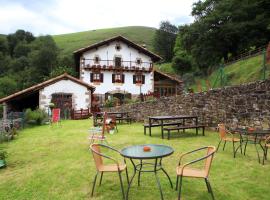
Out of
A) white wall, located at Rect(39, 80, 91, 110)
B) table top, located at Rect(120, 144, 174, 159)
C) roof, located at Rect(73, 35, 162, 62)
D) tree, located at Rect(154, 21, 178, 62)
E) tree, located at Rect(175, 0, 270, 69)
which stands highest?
tree, located at Rect(154, 21, 178, 62)

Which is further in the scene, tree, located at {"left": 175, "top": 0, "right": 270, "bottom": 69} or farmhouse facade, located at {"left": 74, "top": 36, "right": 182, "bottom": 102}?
tree, located at {"left": 175, "top": 0, "right": 270, "bottom": 69}

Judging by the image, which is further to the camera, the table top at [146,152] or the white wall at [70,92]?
the white wall at [70,92]

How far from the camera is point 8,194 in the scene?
494 centimetres

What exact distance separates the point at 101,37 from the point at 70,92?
66.7 metres

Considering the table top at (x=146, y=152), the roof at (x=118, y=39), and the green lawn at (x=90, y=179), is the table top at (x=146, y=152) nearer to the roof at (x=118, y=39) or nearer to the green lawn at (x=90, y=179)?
the green lawn at (x=90, y=179)

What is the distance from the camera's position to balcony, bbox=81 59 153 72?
31312mm

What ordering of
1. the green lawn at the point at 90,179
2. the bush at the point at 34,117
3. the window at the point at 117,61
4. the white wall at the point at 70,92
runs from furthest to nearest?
the window at the point at 117,61
the white wall at the point at 70,92
the bush at the point at 34,117
the green lawn at the point at 90,179

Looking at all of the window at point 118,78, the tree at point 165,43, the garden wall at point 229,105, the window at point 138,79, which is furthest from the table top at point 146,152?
the tree at point 165,43

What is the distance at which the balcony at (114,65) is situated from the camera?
3131cm

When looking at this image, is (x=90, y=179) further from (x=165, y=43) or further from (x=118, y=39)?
(x=165, y=43)

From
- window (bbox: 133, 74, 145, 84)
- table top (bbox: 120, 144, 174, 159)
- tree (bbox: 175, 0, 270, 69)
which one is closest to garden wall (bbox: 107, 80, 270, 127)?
table top (bbox: 120, 144, 174, 159)

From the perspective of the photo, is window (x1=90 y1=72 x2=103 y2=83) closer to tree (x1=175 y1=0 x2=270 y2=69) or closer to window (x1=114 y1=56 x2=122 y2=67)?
window (x1=114 y1=56 x2=122 y2=67)

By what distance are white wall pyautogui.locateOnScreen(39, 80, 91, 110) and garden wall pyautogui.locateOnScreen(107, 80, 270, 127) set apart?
1129 centimetres

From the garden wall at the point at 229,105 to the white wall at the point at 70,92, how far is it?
11.3 m
